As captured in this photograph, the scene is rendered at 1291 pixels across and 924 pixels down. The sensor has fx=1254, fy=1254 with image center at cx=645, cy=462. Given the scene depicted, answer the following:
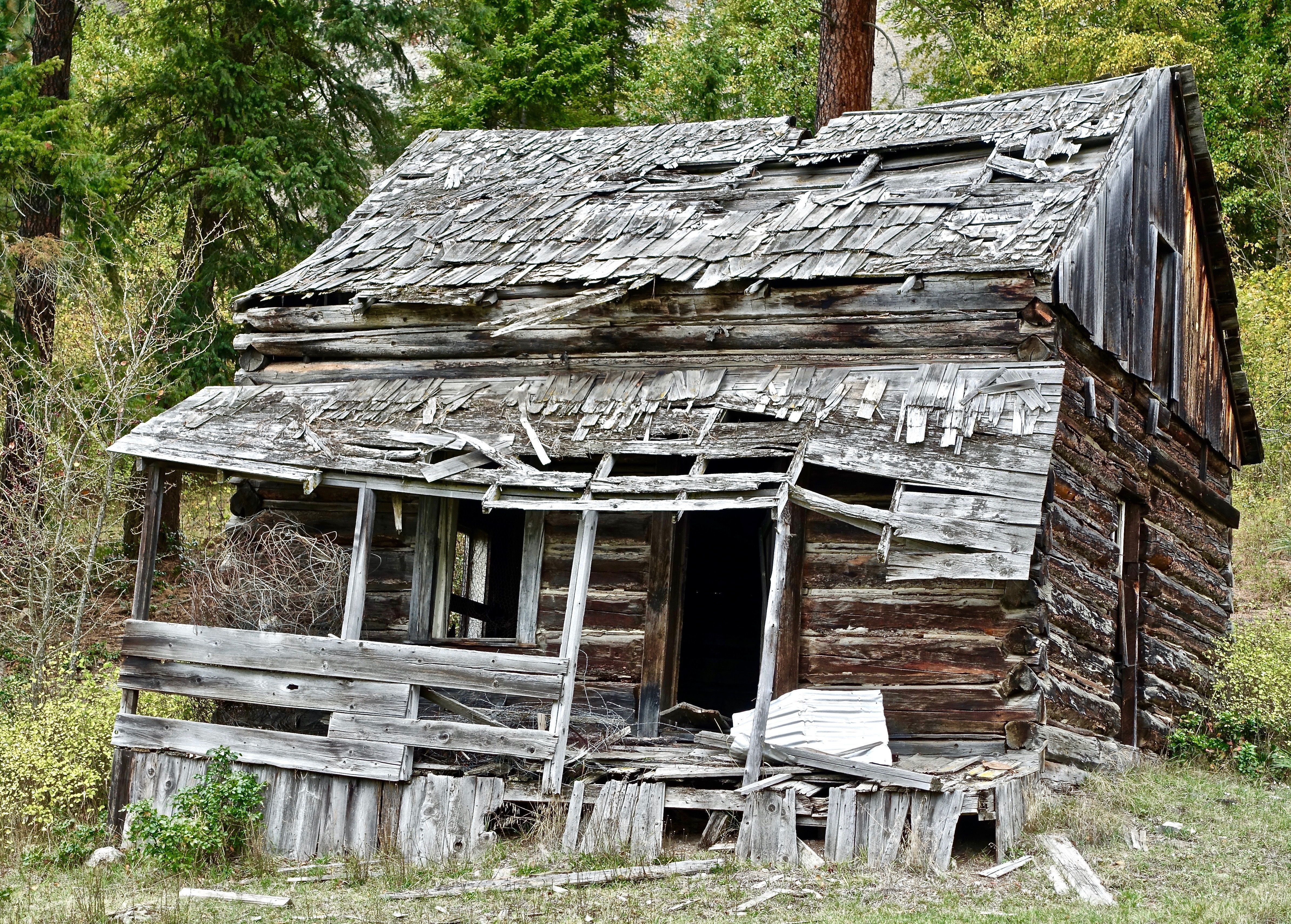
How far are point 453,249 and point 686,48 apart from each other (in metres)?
16.7

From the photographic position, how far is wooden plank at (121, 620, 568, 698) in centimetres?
893

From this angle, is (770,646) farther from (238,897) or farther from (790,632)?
(238,897)

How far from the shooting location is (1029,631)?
29.5 feet

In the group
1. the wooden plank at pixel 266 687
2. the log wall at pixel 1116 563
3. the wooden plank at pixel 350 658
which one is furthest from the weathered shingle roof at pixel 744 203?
the wooden plank at pixel 266 687

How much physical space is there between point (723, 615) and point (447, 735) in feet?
18.2

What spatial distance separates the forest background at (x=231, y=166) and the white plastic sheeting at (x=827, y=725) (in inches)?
212

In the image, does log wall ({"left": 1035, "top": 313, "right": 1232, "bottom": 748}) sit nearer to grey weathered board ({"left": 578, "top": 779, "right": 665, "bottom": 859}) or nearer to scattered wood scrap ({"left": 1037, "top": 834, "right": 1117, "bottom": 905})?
scattered wood scrap ({"left": 1037, "top": 834, "right": 1117, "bottom": 905})

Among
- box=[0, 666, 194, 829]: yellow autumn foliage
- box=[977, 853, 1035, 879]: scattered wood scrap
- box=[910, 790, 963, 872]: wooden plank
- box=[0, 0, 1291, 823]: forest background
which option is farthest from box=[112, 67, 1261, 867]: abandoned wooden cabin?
box=[0, 0, 1291, 823]: forest background

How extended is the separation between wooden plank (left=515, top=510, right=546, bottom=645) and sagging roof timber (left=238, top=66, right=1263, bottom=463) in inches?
66.3

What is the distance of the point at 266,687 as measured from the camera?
9594 mm

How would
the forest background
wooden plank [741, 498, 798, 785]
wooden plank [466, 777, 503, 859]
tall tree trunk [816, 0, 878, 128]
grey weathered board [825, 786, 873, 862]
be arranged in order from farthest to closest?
tall tree trunk [816, 0, 878, 128] → the forest background → wooden plank [466, 777, 503, 859] → wooden plank [741, 498, 798, 785] → grey weathered board [825, 786, 873, 862]

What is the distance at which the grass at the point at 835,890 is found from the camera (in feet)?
22.7

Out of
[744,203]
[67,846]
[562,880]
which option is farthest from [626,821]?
[744,203]

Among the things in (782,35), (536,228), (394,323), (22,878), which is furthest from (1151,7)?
(22,878)
